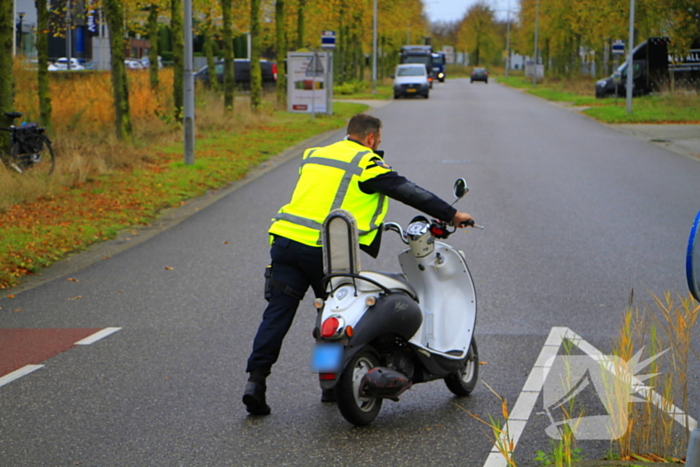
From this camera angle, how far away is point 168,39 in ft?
283

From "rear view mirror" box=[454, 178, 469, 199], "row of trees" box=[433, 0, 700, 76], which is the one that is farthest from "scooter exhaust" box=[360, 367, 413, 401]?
"row of trees" box=[433, 0, 700, 76]

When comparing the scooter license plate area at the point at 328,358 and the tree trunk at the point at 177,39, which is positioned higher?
the tree trunk at the point at 177,39

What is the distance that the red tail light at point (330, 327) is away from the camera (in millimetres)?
4457

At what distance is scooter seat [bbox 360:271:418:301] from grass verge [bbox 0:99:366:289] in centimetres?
494

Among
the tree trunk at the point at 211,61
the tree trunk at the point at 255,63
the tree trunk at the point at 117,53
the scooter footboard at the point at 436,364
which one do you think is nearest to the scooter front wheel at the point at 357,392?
the scooter footboard at the point at 436,364

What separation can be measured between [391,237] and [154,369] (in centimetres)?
551

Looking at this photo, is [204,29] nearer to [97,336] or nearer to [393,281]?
[97,336]

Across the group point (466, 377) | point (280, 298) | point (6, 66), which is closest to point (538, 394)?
point (466, 377)

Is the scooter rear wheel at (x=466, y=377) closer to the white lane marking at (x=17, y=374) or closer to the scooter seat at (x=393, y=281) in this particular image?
the scooter seat at (x=393, y=281)

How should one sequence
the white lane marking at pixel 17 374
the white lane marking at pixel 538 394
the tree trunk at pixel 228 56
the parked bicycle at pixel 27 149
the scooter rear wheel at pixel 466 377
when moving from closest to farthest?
the white lane marking at pixel 538 394, the scooter rear wheel at pixel 466 377, the white lane marking at pixel 17 374, the parked bicycle at pixel 27 149, the tree trunk at pixel 228 56

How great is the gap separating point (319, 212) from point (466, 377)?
4.53 ft

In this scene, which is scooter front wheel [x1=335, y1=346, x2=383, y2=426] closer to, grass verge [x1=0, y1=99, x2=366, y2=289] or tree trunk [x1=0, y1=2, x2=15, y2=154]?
grass verge [x1=0, y1=99, x2=366, y2=289]

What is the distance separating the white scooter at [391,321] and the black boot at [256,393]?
0.50 meters

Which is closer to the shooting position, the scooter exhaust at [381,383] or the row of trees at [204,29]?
the scooter exhaust at [381,383]
